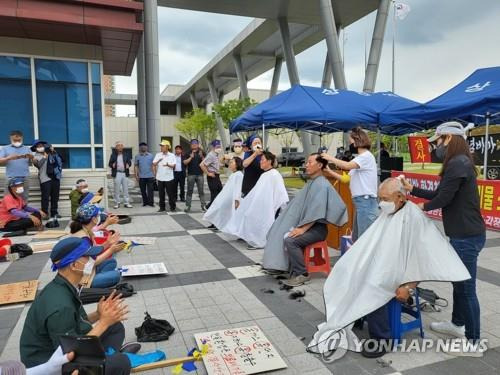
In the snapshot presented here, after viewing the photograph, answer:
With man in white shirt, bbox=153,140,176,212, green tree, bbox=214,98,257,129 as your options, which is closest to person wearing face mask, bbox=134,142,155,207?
man in white shirt, bbox=153,140,176,212

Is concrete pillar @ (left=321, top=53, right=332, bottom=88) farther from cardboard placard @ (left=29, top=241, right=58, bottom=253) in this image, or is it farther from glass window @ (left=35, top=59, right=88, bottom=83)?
cardboard placard @ (left=29, top=241, right=58, bottom=253)

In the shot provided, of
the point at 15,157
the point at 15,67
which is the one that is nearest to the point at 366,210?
the point at 15,157

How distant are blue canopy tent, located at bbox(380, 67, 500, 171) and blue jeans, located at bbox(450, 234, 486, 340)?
5057 millimetres

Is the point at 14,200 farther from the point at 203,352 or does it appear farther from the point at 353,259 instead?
the point at 353,259

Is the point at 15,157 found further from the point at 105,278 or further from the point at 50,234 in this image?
the point at 105,278

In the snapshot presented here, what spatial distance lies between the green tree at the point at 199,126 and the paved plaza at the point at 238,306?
3271 cm

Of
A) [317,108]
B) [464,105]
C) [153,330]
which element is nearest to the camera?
[153,330]

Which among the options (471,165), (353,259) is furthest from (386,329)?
(471,165)

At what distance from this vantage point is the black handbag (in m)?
→ 3.39

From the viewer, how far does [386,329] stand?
3.11 metres

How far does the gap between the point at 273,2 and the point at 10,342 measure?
17.3 meters

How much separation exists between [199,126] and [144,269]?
34512mm

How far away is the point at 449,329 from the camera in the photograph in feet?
11.0

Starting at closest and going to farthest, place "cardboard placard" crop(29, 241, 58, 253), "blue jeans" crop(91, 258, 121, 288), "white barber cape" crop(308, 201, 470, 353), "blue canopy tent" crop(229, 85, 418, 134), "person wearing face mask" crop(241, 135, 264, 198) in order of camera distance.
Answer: "white barber cape" crop(308, 201, 470, 353) → "blue jeans" crop(91, 258, 121, 288) → "cardboard placard" crop(29, 241, 58, 253) → "person wearing face mask" crop(241, 135, 264, 198) → "blue canopy tent" crop(229, 85, 418, 134)
